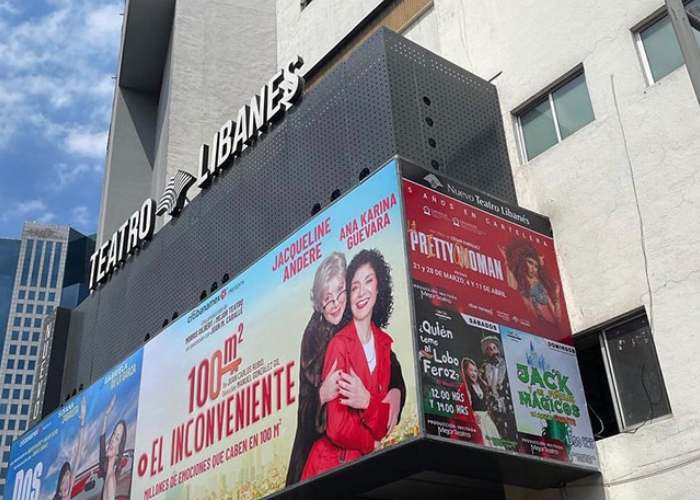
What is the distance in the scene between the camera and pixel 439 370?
9414 millimetres

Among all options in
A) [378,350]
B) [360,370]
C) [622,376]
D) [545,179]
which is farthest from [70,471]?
[622,376]

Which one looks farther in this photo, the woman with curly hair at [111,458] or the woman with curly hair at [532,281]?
the woman with curly hair at [111,458]

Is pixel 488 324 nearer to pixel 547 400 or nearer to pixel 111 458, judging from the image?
pixel 547 400

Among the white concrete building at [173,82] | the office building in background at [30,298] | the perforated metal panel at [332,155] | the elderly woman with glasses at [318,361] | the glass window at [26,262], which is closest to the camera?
the elderly woman with glasses at [318,361]

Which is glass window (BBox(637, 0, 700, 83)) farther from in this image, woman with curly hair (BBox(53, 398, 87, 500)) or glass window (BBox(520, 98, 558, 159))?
woman with curly hair (BBox(53, 398, 87, 500))

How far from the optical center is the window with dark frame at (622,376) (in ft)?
32.7

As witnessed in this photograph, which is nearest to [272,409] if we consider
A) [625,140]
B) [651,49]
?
[625,140]

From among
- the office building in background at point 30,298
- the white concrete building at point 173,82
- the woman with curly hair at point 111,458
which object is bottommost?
the woman with curly hair at point 111,458

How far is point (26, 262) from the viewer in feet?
505

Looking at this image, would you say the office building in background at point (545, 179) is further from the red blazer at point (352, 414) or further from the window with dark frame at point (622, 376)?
the red blazer at point (352, 414)

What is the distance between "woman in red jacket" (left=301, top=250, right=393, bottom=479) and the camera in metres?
9.65

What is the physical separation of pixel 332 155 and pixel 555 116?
11.4 ft

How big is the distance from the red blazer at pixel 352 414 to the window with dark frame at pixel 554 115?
4475 millimetres

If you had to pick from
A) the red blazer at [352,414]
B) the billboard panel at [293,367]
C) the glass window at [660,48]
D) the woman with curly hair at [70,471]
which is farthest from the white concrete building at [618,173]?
the woman with curly hair at [70,471]
